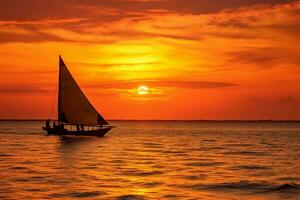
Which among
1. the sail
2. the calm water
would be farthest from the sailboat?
the calm water

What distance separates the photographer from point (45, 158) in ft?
175

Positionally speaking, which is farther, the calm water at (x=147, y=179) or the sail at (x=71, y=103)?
the sail at (x=71, y=103)

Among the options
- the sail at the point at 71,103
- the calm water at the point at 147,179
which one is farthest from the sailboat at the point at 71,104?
the calm water at the point at 147,179

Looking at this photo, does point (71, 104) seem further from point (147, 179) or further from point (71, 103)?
point (147, 179)

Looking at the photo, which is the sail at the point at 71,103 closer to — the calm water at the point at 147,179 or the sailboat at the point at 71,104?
the sailboat at the point at 71,104

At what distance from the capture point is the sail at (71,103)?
266 feet

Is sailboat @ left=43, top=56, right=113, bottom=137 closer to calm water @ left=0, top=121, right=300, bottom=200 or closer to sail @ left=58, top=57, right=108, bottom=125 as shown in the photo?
sail @ left=58, top=57, right=108, bottom=125

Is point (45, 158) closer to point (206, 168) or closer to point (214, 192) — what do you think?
point (206, 168)

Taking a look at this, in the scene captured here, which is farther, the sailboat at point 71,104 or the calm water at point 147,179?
the sailboat at point 71,104

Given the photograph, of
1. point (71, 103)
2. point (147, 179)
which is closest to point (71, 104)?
point (71, 103)

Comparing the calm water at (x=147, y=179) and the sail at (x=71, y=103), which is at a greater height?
the sail at (x=71, y=103)

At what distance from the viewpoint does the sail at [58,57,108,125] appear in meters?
81.1

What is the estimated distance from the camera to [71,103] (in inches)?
3194

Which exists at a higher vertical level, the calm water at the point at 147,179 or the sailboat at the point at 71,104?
the sailboat at the point at 71,104
